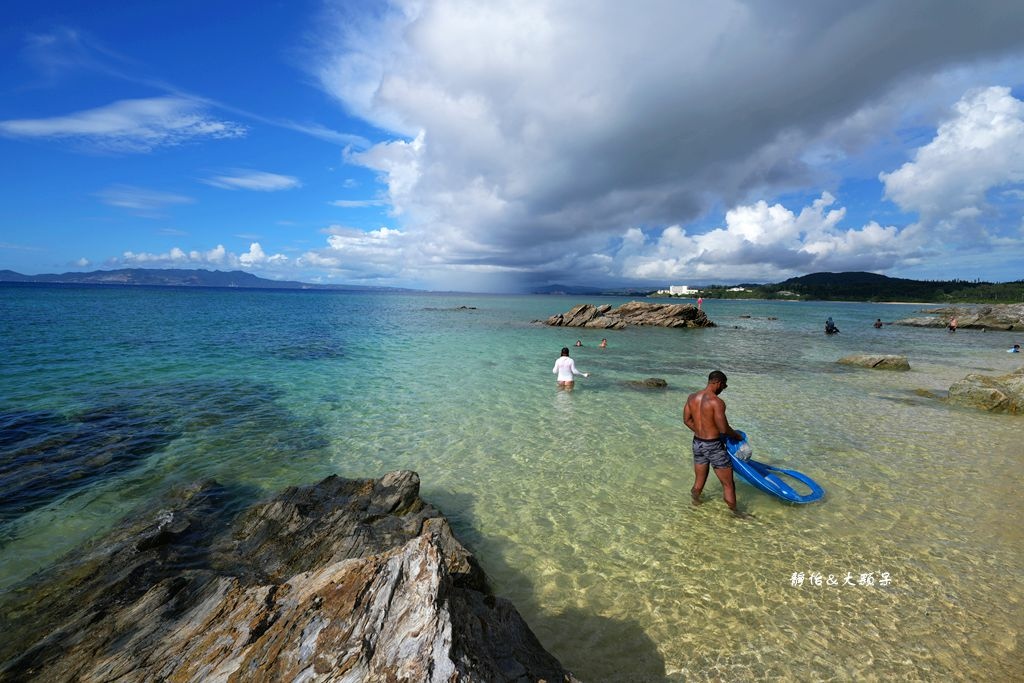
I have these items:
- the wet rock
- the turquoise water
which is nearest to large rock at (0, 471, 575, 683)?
the turquoise water

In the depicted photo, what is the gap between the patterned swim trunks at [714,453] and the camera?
30.6ft

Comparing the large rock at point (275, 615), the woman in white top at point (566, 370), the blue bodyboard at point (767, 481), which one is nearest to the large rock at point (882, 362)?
the woman in white top at point (566, 370)

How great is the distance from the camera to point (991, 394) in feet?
58.9

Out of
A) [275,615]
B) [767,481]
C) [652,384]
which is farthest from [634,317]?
[275,615]

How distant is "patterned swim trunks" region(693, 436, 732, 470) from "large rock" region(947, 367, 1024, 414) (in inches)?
681

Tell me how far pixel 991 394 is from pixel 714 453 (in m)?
17.9

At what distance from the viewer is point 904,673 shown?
5.31 metres

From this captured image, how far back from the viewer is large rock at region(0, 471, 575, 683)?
352 centimetres

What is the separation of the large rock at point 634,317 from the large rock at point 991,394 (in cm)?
4042

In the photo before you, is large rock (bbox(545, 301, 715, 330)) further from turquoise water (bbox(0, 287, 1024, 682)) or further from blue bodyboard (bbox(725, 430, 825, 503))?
blue bodyboard (bbox(725, 430, 825, 503))

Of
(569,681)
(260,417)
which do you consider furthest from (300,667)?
(260,417)

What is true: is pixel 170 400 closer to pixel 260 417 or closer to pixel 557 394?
pixel 260 417

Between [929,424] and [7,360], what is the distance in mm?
45663

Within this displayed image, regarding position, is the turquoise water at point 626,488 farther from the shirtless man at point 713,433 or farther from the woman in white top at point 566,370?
the shirtless man at point 713,433
